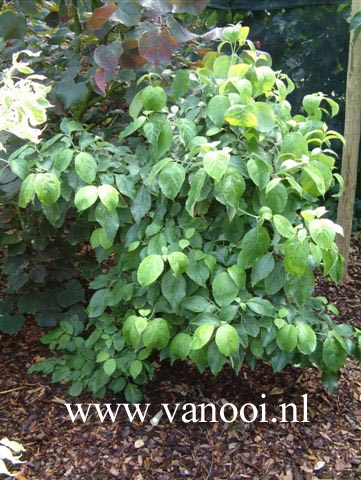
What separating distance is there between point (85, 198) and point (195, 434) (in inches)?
34.3

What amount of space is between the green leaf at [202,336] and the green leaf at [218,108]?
57 cm

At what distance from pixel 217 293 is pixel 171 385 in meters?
0.62

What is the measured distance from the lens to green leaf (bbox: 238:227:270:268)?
4.84ft

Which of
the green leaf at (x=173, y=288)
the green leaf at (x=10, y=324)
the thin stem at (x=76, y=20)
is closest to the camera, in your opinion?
the green leaf at (x=173, y=288)

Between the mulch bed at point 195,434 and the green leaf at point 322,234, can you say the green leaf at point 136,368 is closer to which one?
the mulch bed at point 195,434

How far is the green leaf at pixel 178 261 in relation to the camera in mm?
1494

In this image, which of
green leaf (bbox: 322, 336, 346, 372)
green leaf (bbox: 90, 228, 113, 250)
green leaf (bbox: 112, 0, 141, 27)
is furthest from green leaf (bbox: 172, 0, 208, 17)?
green leaf (bbox: 322, 336, 346, 372)

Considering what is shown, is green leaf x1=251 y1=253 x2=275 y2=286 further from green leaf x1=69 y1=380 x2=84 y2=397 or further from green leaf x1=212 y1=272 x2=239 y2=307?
green leaf x1=69 y1=380 x2=84 y2=397

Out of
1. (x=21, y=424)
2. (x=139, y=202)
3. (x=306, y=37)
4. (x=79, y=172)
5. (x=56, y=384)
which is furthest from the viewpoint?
(x=306, y=37)

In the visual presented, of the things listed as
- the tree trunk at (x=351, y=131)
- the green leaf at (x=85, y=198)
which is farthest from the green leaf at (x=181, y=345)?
the tree trunk at (x=351, y=131)

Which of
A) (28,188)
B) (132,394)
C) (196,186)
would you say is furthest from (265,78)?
(132,394)

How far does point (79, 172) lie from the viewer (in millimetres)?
1526

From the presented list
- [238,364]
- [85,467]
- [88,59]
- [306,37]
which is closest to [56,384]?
[85,467]

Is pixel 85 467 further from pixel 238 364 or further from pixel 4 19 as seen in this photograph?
pixel 4 19
